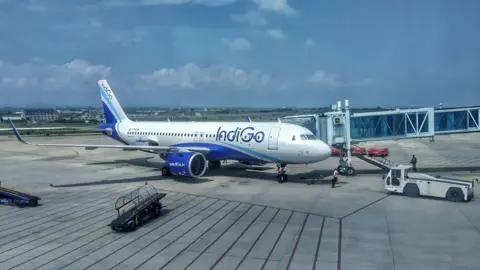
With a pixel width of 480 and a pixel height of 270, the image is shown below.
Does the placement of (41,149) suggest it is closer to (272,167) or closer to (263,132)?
(272,167)

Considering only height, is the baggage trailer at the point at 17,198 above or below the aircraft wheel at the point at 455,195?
above

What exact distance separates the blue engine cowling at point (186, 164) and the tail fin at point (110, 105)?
15.4m

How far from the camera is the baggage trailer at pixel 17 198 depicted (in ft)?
76.7

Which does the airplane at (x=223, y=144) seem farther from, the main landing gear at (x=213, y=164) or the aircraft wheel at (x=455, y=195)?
the aircraft wheel at (x=455, y=195)

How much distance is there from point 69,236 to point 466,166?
33852 mm

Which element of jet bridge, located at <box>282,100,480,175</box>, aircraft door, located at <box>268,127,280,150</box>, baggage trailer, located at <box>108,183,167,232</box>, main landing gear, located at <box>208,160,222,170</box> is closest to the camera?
baggage trailer, located at <box>108,183,167,232</box>

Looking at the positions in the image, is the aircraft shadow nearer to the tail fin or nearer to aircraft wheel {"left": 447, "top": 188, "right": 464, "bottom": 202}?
the tail fin

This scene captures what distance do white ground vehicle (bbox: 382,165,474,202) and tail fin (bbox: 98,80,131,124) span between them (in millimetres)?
28563

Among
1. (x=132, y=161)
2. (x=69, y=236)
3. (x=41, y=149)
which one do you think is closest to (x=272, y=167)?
(x=132, y=161)

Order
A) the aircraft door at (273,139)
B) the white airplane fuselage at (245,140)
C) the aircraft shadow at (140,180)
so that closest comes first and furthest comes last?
the white airplane fuselage at (245,140)
the aircraft door at (273,139)
the aircraft shadow at (140,180)

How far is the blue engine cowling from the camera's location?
2959 cm

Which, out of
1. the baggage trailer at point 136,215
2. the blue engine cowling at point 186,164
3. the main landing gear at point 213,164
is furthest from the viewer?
the main landing gear at point 213,164

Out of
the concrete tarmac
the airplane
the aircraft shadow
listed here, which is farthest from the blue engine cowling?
the aircraft shadow

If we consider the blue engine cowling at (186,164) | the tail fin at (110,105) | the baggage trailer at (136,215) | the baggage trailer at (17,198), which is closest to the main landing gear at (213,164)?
the blue engine cowling at (186,164)
